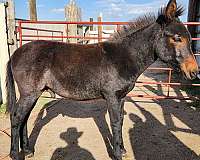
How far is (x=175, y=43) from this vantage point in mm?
2902

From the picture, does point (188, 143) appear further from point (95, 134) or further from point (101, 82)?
point (101, 82)

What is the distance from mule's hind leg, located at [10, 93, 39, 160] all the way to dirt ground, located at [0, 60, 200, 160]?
32cm

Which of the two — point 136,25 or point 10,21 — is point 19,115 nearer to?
point 136,25

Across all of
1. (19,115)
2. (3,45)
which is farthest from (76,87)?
(3,45)

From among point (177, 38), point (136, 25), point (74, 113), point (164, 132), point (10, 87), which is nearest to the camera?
point (177, 38)

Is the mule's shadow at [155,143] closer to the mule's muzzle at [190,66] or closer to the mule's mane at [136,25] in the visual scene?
the mule's muzzle at [190,66]

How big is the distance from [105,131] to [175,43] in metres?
2.09

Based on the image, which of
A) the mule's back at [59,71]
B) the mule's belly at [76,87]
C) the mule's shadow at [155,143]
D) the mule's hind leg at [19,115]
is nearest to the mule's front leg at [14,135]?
the mule's hind leg at [19,115]

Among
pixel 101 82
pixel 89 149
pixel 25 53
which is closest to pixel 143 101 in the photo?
pixel 89 149

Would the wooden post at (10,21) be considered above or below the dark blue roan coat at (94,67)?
above

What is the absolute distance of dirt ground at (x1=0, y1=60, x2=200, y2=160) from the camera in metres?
3.50

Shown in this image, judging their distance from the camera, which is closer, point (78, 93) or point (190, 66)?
point (190, 66)

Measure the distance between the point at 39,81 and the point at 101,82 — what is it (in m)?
0.82

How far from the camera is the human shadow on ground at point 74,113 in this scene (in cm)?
416
